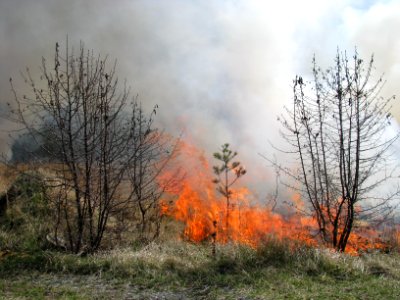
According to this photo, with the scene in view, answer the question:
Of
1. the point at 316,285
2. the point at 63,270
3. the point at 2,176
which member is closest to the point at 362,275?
the point at 316,285

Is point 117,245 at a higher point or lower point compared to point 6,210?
lower

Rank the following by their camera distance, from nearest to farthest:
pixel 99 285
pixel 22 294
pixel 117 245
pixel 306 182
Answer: pixel 22 294
pixel 99 285
pixel 117 245
pixel 306 182

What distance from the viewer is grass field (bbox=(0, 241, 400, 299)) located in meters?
7.55

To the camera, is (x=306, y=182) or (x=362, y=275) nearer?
(x=362, y=275)

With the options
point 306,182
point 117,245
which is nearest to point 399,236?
point 306,182

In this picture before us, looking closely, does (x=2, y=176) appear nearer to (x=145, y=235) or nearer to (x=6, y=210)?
(x=6, y=210)

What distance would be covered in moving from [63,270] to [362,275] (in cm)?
558

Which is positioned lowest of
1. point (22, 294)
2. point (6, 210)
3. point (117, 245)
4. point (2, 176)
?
point (22, 294)

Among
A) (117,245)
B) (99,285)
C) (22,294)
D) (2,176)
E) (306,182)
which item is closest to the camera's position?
(22,294)

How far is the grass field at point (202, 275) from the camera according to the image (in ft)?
24.8

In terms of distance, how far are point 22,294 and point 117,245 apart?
411cm

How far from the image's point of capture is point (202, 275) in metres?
8.56

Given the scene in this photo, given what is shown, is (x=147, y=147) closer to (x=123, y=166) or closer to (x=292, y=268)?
(x=123, y=166)

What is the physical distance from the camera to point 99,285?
8.20 metres
